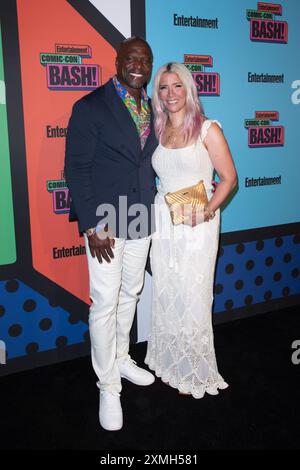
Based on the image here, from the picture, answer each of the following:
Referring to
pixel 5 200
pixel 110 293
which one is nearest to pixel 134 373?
pixel 110 293

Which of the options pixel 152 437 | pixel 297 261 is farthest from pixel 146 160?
pixel 297 261

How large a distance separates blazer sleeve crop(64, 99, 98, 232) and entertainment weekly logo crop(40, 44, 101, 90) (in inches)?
20.4

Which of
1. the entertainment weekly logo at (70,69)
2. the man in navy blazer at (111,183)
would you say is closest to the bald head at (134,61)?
the man in navy blazer at (111,183)

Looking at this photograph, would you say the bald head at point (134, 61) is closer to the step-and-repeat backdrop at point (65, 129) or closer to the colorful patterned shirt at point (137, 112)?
the colorful patterned shirt at point (137, 112)

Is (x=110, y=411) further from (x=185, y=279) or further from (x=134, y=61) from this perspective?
(x=134, y=61)

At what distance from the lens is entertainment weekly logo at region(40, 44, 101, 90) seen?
2.43 metres

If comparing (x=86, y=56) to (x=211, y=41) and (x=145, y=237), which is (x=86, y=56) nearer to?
(x=211, y=41)

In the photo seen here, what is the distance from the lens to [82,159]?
6.63 feet

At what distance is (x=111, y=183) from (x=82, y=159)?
182 millimetres

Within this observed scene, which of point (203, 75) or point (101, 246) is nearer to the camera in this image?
point (101, 246)

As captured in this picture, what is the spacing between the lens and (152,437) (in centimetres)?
207

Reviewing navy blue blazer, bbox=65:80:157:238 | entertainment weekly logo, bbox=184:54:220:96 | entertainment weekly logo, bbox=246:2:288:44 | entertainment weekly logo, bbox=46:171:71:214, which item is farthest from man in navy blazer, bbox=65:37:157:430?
entertainment weekly logo, bbox=246:2:288:44

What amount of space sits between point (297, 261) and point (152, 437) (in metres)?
2.00
